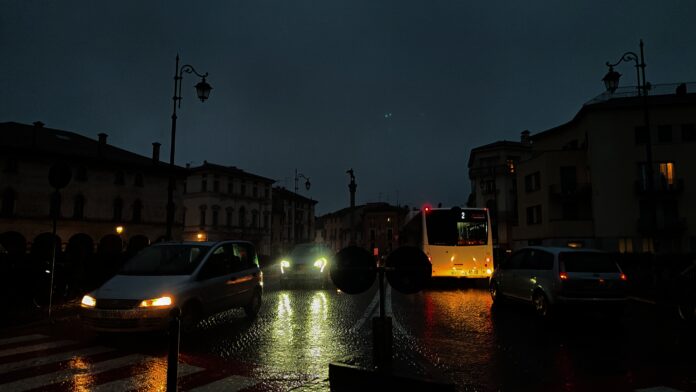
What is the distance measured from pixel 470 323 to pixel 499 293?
3.00 m

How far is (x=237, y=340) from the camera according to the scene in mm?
7281

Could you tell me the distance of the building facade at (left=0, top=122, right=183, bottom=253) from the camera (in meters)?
35.2

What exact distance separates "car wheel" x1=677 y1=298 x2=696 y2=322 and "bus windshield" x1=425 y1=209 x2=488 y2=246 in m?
7.80

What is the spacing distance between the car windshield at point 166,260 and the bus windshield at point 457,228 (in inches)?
403

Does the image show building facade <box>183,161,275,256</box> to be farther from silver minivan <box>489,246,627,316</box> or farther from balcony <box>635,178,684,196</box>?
silver minivan <box>489,246,627,316</box>

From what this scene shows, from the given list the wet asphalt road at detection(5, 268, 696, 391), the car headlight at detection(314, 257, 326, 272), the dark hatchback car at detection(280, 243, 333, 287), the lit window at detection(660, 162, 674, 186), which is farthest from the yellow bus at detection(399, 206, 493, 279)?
the lit window at detection(660, 162, 674, 186)

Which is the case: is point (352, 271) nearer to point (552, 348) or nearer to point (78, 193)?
point (552, 348)

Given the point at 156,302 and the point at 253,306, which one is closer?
the point at 156,302

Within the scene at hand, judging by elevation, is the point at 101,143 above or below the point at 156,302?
above

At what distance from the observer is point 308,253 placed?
16562 millimetres

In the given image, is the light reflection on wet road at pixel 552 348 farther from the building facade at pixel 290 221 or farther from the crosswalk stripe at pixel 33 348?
the building facade at pixel 290 221

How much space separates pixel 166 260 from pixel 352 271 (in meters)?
4.76

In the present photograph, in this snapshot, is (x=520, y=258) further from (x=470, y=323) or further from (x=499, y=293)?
(x=470, y=323)

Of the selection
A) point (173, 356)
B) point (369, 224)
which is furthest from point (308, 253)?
point (369, 224)
